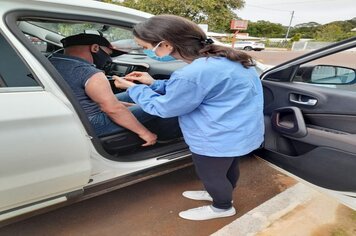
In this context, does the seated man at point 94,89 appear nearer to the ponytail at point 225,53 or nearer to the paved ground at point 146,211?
the paved ground at point 146,211

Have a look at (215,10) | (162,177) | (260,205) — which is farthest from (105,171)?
(215,10)

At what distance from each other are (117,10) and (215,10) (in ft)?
65.9

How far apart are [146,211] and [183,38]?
4.39 ft

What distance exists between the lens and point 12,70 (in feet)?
6.01

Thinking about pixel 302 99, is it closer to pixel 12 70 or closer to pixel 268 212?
pixel 268 212

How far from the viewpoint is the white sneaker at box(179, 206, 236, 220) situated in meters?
2.11

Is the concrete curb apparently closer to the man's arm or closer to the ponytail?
the man's arm

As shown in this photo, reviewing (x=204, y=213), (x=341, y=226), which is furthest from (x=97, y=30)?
(x=341, y=226)

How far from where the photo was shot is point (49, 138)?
1480mm

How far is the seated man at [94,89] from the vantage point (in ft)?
6.33

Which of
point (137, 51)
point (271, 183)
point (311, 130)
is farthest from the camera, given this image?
point (137, 51)

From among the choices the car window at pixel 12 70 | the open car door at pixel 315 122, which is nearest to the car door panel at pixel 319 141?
the open car door at pixel 315 122

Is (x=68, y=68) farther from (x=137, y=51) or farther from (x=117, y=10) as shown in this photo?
(x=137, y=51)

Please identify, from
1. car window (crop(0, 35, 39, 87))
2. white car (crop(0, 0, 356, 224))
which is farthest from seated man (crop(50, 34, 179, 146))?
car window (crop(0, 35, 39, 87))
